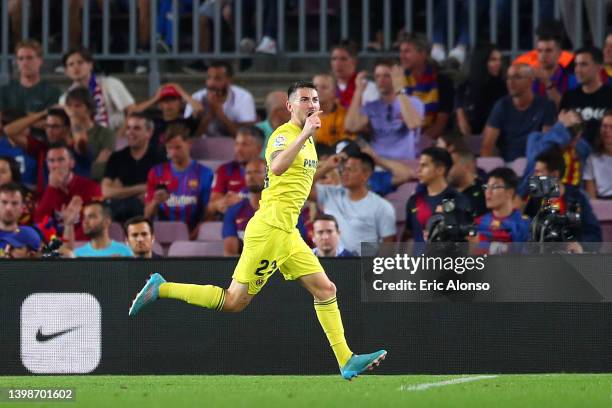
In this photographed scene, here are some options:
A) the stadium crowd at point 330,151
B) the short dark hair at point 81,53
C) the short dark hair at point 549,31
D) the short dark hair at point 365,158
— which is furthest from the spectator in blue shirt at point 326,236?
the short dark hair at point 81,53

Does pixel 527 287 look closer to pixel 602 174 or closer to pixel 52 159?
pixel 602 174

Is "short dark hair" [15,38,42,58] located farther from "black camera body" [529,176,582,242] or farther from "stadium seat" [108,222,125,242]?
"black camera body" [529,176,582,242]

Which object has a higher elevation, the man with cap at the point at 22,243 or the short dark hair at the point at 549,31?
the short dark hair at the point at 549,31

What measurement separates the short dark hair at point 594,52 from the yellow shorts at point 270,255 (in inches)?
219

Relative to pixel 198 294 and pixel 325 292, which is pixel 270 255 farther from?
pixel 198 294

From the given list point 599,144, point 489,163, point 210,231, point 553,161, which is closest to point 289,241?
point 553,161

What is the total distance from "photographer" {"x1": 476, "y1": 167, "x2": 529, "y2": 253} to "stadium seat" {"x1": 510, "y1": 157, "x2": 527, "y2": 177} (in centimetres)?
133

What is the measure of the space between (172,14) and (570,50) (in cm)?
431

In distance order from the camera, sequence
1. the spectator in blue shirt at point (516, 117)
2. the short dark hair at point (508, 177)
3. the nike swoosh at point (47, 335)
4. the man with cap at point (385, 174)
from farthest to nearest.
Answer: the spectator in blue shirt at point (516, 117) < the man with cap at point (385, 174) < the short dark hair at point (508, 177) < the nike swoosh at point (47, 335)

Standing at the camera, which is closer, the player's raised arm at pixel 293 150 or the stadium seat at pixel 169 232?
the player's raised arm at pixel 293 150

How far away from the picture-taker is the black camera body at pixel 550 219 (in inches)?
465

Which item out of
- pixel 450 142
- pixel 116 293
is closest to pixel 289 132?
pixel 116 293

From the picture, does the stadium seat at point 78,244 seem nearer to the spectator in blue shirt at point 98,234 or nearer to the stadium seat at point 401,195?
the spectator in blue shirt at point 98,234

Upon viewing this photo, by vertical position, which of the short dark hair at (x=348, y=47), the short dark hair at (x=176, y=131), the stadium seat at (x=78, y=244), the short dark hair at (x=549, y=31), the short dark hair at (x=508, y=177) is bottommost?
A: the stadium seat at (x=78, y=244)
